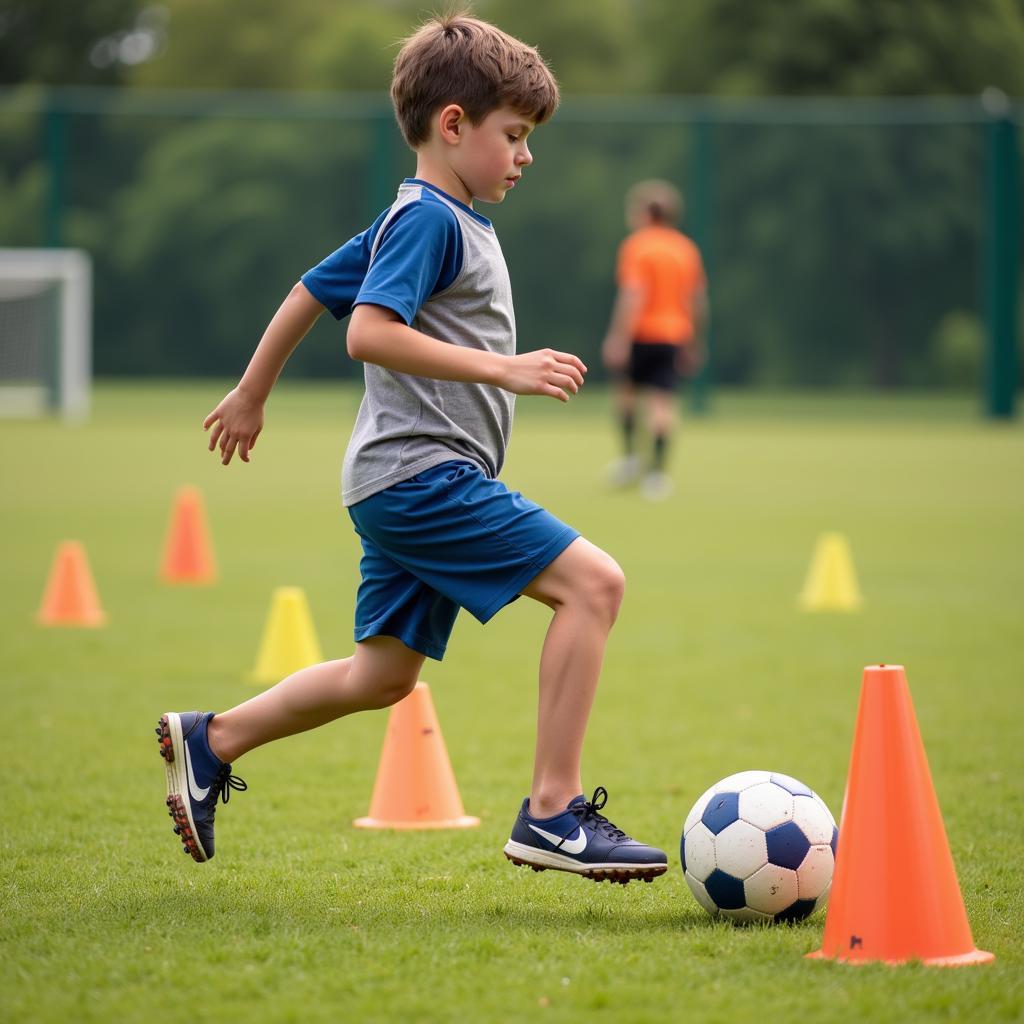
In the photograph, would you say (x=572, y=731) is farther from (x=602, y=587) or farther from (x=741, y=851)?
(x=741, y=851)

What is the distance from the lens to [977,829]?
459 cm

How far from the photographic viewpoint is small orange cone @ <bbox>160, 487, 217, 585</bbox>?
9.45 m

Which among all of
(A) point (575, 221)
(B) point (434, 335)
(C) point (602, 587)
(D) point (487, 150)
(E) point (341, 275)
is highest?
(A) point (575, 221)

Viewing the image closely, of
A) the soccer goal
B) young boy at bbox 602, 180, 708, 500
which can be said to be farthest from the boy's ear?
the soccer goal

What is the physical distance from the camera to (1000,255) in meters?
23.5

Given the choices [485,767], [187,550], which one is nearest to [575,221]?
[187,550]

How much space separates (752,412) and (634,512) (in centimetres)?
1182

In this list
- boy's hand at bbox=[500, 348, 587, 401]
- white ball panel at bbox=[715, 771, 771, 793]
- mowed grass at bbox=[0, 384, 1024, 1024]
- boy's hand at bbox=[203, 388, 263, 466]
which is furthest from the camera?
boy's hand at bbox=[203, 388, 263, 466]

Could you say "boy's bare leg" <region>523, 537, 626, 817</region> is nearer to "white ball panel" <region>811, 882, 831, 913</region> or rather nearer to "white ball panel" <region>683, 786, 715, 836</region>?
"white ball panel" <region>683, 786, 715, 836</region>

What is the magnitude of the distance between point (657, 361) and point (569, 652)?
11930mm

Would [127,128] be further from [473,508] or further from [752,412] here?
[473,508]

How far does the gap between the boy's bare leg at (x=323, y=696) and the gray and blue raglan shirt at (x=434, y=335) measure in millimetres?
377

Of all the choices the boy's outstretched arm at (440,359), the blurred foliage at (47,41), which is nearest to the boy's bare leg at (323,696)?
the boy's outstretched arm at (440,359)

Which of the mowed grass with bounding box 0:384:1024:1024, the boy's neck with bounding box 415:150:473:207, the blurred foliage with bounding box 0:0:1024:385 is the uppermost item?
the blurred foliage with bounding box 0:0:1024:385
